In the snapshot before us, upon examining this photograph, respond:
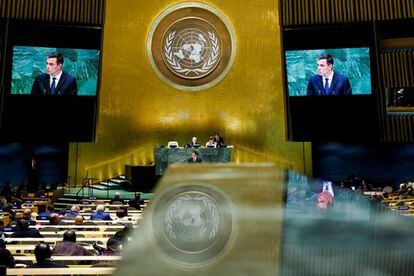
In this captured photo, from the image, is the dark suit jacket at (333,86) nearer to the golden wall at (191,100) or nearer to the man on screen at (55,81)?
the golden wall at (191,100)

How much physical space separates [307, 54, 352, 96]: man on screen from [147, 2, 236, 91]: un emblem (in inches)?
122

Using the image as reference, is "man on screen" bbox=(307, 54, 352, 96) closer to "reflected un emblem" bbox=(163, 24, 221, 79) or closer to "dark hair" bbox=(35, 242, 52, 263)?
"reflected un emblem" bbox=(163, 24, 221, 79)

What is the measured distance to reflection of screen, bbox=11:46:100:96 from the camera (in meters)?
11.3

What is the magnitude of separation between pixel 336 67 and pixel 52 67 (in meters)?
8.56

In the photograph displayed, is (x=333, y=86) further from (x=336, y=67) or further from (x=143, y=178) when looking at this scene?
(x=143, y=178)

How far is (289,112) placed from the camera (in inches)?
467

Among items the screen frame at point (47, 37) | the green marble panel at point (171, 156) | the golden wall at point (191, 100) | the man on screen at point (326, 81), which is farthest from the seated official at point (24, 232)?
the man on screen at point (326, 81)

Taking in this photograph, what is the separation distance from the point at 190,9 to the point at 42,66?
520 centimetres

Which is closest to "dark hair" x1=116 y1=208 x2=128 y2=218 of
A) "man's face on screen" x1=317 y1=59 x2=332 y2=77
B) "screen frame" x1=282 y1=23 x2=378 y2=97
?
"screen frame" x1=282 y1=23 x2=378 y2=97

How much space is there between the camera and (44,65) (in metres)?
11.5

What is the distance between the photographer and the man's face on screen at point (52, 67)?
453 inches

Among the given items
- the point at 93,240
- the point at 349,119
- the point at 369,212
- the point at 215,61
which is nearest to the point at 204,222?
the point at 369,212

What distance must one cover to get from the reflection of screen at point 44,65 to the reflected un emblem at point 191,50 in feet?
8.72

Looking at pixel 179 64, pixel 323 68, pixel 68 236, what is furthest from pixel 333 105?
pixel 68 236
